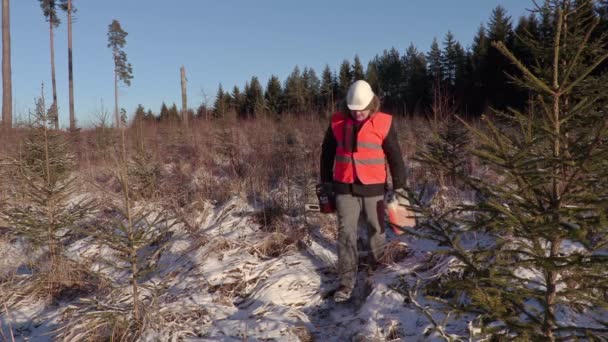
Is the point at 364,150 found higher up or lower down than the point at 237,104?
lower down

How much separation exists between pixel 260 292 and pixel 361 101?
198 cm

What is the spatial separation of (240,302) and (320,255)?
3.36 feet

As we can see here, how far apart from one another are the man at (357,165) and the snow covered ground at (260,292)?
1.18ft

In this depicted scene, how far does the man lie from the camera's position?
3354mm

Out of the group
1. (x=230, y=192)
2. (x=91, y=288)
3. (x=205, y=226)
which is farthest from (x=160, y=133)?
(x=91, y=288)

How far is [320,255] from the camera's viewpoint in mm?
4188

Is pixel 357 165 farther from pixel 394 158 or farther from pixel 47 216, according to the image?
pixel 47 216

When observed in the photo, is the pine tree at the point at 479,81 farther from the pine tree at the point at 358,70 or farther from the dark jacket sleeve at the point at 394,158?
the dark jacket sleeve at the point at 394,158

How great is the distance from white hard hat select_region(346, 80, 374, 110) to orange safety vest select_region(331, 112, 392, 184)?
0.55ft

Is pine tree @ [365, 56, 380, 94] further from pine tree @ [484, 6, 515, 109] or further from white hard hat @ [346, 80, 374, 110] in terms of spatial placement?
white hard hat @ [346, 80, 374, 110]

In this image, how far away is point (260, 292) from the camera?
3.58 meters

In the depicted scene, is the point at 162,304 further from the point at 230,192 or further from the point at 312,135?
the point at 312,135

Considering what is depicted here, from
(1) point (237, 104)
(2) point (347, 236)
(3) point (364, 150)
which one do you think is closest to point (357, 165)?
(3) point (364, 150)

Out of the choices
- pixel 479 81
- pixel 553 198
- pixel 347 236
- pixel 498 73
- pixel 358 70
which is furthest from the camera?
pixel 358 70
